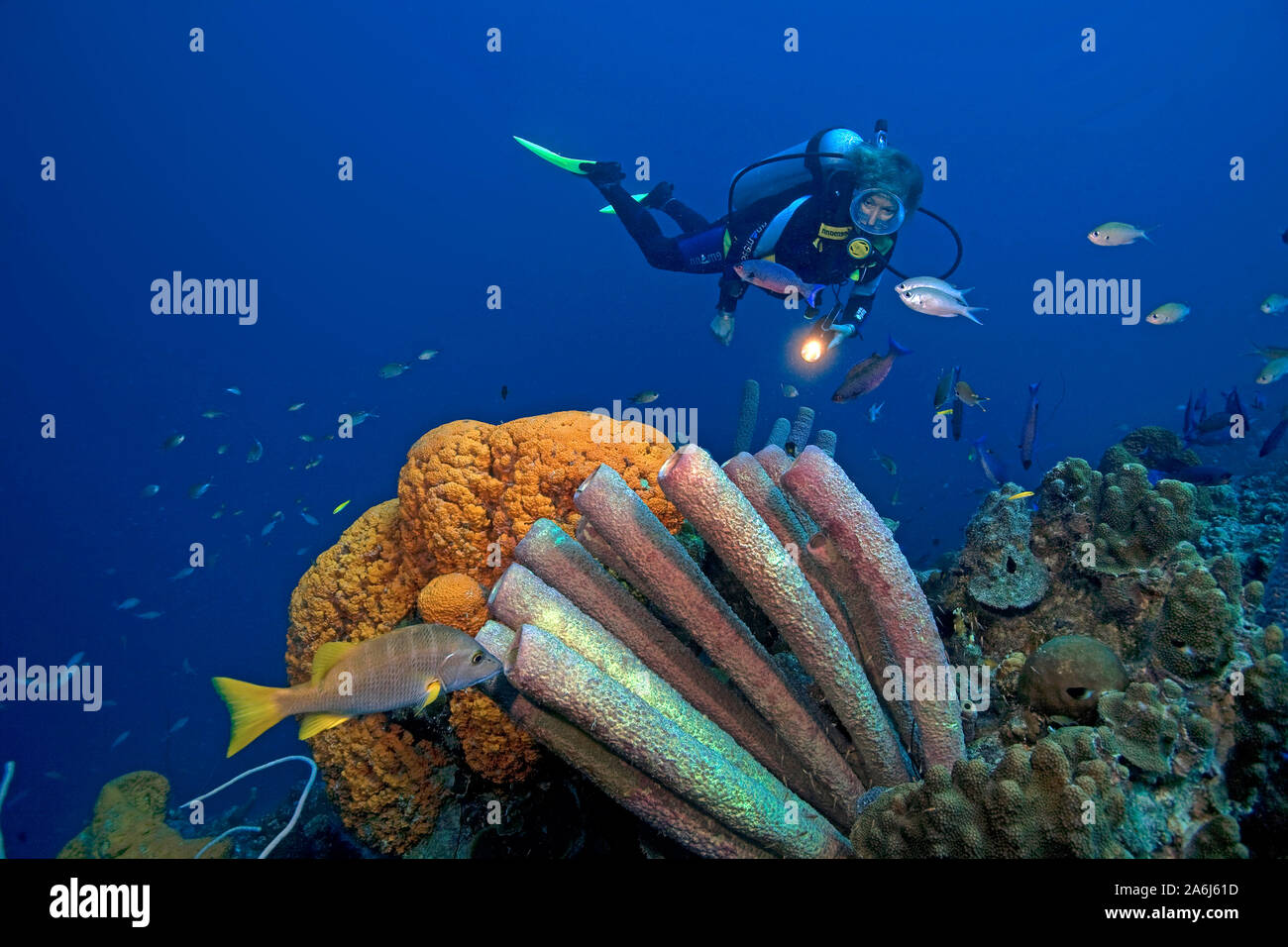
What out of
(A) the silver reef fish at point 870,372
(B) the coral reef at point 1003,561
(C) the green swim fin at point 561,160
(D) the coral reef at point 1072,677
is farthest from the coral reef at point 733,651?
(C) the green swim fin at point 561,160

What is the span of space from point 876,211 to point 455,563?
18.9ft

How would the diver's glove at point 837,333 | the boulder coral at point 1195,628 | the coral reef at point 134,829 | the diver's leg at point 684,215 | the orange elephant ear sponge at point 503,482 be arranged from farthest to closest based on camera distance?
the diver's leg at point 684,215, the diver's glove at point 837,333, the coral reef at point 134,829, the orange elephant ear sponge at point 503,482, the boulder coral at point 1195,628

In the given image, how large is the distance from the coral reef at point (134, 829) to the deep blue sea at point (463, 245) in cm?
2831

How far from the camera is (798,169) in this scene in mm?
7926

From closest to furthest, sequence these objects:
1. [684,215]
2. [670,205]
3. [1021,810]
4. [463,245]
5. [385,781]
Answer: [1021,810] → [385,781] → [684,215] → [670,205] → [463,245]

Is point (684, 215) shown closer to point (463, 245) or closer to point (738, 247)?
point (738, 247)

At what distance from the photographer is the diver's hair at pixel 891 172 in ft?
20.3

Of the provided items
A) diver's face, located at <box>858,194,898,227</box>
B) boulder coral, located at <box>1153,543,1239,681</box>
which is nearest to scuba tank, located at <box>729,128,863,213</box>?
diver's face, located at <box>858,194,898,227</box>

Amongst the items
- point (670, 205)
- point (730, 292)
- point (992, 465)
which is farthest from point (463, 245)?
point (992, 465)

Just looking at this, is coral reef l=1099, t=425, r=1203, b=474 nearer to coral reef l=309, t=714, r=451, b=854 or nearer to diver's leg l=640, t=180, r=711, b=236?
coral reef l=309, t=714, r=451, b=854

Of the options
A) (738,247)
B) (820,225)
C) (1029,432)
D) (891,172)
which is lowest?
(1029,432)

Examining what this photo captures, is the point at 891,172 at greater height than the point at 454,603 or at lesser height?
greater

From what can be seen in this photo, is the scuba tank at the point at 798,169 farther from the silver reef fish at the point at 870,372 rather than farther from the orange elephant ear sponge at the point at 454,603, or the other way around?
the orange elephant ear sponge at the point at 454,603

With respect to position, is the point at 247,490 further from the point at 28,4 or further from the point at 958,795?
the point at 958,795
